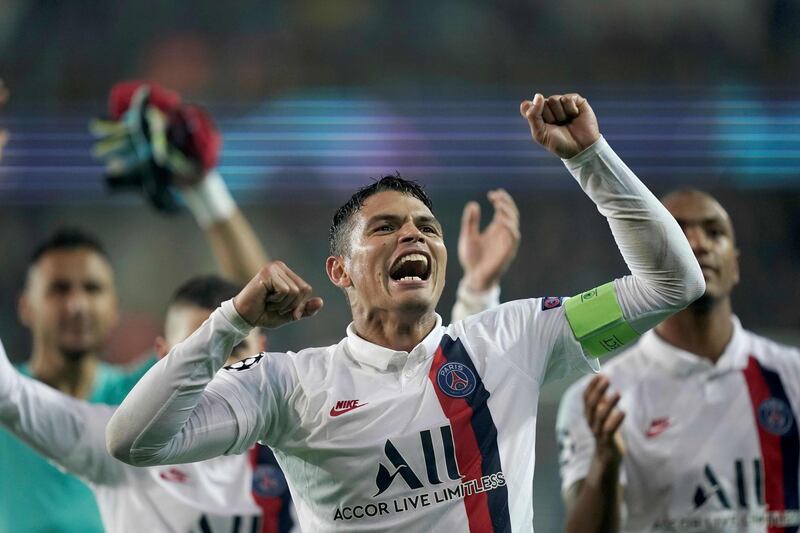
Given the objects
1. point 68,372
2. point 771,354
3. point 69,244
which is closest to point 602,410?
point 771,354

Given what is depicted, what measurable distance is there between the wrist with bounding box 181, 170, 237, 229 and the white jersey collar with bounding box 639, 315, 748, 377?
2711mm

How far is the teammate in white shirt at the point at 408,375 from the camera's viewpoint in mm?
2232

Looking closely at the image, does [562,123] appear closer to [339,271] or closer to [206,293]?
[339,271]

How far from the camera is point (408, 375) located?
98.3 inches

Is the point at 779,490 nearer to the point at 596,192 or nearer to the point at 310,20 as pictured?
the point at 596,192

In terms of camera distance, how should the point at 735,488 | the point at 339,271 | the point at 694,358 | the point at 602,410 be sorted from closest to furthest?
the point at 339,271 < the point at 602,410 < the point at 735,488 < the point at 694,358

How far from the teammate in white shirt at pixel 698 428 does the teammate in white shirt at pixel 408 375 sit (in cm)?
101

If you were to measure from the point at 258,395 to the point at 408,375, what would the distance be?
352 mm

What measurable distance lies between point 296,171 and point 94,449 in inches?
118

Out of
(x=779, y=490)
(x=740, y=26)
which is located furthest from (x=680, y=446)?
(x=740, y=26)

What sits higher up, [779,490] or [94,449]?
[94,449]

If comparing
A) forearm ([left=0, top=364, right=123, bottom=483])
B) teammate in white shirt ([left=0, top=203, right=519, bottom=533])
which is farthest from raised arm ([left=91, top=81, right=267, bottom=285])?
forearm ([left=0, top=364, right=123, bottom=483])

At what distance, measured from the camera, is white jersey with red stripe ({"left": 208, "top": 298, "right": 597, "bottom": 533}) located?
7.69 feet

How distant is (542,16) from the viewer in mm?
6289
